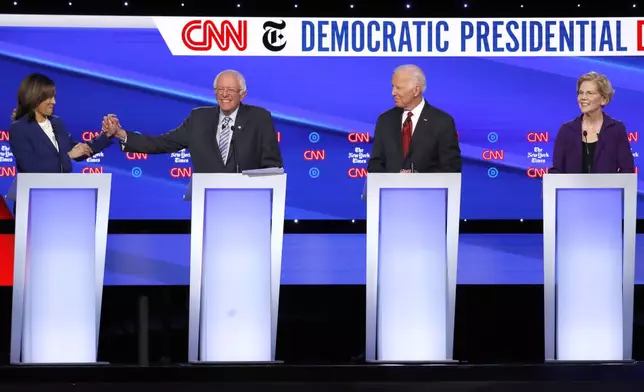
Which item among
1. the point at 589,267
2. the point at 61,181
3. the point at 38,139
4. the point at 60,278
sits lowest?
the point at 60,278

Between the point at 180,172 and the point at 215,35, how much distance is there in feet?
2.93

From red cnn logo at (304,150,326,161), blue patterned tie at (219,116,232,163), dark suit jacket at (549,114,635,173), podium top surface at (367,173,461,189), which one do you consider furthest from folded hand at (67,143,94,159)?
dark suit jacket at (549,114,635,173)

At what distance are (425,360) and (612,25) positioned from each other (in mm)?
2836

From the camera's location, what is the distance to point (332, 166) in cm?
656

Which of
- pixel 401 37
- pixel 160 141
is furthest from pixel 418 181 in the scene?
pixel 160 141

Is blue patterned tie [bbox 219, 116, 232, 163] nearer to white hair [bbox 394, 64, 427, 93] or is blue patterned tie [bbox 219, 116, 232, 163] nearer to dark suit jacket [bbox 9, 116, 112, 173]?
dark suit jacket [bbox 9, 116, 112, 173]

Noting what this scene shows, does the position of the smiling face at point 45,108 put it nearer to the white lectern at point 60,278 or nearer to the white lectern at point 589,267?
the white lectern at point 60,278

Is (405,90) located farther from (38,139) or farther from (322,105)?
(38,139)

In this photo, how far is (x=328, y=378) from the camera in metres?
4.02

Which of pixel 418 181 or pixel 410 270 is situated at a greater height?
pixel 418 181

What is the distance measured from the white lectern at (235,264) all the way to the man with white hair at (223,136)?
2.79ft

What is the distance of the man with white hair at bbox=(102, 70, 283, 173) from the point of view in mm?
5809

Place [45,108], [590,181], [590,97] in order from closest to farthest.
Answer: [590,181]
[590,97]
[45,108]

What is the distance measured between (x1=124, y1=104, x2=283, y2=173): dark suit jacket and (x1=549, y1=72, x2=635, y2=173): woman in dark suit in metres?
1.57
